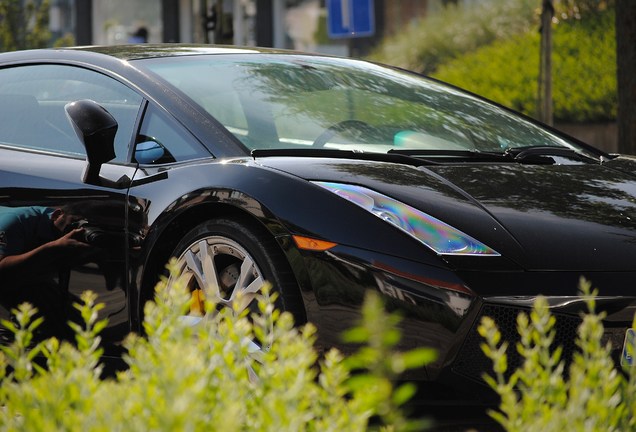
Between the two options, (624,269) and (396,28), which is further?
(396,28)

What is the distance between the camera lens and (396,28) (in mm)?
27594

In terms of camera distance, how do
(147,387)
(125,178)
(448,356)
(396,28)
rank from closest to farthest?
(147,387) < (448,356) < (125,178) < (396,28)

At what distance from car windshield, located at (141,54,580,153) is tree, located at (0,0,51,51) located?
2078 cm

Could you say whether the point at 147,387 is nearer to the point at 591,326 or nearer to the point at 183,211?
the point at 591,326

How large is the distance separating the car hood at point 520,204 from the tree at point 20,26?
862 inches

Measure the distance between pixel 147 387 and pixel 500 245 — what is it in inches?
71.1

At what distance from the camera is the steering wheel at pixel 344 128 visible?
4.60 meters

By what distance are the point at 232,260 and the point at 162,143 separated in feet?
2.30

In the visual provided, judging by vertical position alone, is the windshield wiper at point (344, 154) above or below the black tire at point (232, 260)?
above

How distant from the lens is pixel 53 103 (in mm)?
5117

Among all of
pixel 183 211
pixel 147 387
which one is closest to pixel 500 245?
pixel 183 211

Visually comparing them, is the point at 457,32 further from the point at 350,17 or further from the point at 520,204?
the point at 520,204

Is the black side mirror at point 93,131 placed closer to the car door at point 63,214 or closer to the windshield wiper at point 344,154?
the car door at point 63,214

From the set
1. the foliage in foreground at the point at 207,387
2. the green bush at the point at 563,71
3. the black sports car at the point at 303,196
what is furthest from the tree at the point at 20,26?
the foliage in foreground at the point at 207,387
